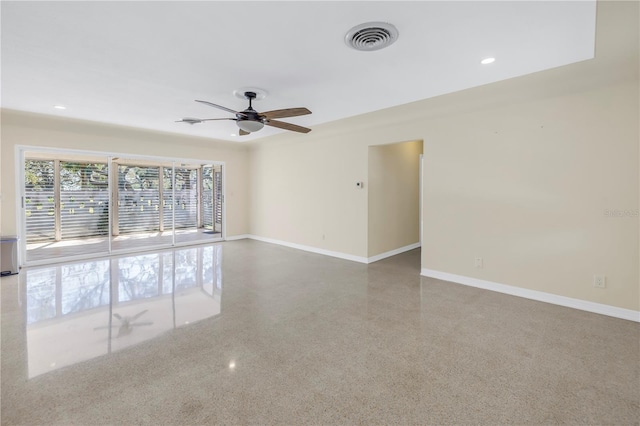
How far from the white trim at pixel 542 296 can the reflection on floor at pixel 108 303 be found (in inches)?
132

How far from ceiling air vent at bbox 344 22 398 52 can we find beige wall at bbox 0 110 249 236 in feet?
17.1

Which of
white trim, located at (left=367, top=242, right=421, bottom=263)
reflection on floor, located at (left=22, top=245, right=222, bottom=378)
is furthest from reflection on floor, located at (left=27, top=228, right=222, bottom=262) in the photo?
white trim, located at (left=367, top=242, right=421, bottom=263)

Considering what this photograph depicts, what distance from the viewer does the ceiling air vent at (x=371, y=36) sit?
2169 mm

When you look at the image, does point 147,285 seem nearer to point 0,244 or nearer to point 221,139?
point 0,244

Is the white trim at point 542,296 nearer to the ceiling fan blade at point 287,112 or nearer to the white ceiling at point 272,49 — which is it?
the white ceiling at point 272,49

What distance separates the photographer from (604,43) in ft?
7.77

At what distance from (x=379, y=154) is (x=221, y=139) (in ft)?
12.4

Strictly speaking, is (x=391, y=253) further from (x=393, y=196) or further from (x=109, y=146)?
(x=109, y=146)

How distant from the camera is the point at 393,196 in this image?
6.08 metres

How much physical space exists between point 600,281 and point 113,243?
27.8 feet

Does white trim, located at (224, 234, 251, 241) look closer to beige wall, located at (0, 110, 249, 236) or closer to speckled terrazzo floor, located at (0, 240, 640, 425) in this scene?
beige wall, located at (0, 110, 249, 236)

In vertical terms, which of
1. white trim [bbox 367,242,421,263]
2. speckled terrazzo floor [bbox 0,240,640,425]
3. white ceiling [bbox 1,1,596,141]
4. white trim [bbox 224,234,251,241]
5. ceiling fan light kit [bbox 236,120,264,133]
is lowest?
speckled terrazzo floor [bbox 0,240,640,425]

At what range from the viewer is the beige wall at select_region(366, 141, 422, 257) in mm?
5617

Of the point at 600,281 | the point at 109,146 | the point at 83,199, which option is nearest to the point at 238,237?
the point at 83,199
